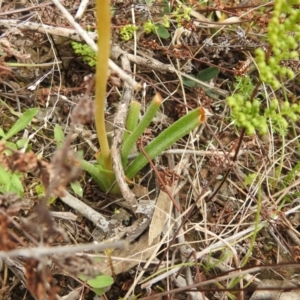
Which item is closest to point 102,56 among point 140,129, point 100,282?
point 140,129

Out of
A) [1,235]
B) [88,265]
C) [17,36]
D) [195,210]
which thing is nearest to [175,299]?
[195,210]

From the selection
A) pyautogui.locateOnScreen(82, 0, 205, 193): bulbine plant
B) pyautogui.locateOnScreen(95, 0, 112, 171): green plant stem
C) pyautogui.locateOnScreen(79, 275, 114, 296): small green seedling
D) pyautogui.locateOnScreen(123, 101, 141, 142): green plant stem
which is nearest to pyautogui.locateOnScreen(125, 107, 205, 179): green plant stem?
pyautogui.locateOnScreen(82, 0, 205, 193): bulbine plant

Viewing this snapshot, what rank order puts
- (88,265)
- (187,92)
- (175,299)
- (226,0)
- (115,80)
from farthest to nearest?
(226,0) → (187,92) → (175,299) → (115,80) → (88,265)

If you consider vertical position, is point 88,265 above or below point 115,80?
below

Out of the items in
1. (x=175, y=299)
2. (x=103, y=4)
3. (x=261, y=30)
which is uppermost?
(x=103, y=4)

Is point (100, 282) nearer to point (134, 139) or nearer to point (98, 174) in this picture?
point (98, 174)

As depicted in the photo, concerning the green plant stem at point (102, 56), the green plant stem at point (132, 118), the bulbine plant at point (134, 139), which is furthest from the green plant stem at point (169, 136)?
the green plant stem at point (102, 56)

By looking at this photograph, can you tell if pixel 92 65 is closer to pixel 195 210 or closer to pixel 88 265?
pixel 195 210

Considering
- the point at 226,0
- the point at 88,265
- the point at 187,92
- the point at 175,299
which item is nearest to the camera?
the point at 88,265
